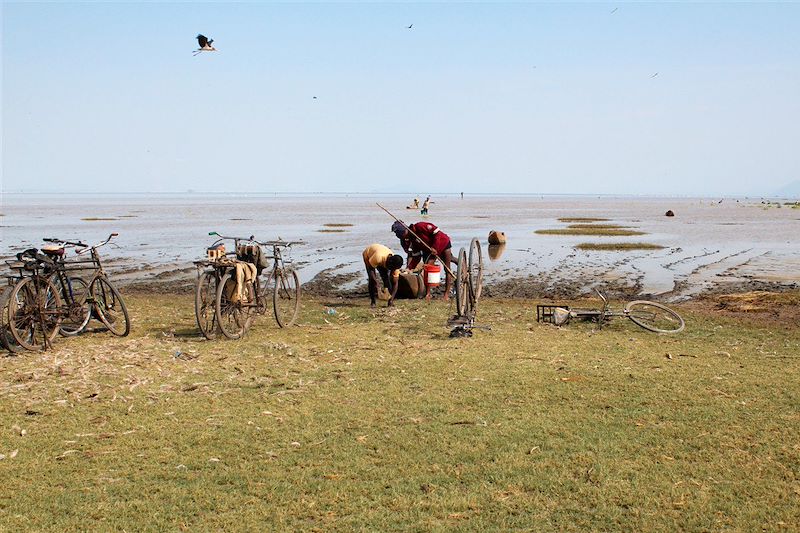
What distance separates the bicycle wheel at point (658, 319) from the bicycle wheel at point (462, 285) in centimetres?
325

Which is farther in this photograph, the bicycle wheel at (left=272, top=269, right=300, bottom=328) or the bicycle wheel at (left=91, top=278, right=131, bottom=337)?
the bicycle wheel at (left=272, top=269, right=300, bottom=328)

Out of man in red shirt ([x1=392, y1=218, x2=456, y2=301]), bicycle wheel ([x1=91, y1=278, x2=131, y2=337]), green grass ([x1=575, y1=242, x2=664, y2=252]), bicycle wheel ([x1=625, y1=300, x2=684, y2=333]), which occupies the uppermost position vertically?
man in red shirt ([x1=392, y1=218, x2=456, y2=301])

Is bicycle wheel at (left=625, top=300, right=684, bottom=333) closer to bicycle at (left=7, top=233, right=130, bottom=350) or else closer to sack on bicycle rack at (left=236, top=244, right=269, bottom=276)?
sack on bicycle rack at (left=236, top=244, right=269, bottom=276)

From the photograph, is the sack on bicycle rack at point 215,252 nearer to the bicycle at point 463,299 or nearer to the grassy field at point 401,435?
the grassy field at point 401,435

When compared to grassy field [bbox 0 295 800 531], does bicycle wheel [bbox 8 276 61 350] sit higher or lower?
higher

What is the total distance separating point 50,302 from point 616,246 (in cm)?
2909

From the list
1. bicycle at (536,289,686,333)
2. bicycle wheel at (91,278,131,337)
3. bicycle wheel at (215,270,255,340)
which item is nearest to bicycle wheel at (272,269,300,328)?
bicycle wheel at (215,270,255,340)

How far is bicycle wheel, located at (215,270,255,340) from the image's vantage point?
443 inches

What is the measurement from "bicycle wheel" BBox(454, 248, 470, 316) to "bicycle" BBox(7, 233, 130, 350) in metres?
5.83

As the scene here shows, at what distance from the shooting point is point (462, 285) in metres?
12.4

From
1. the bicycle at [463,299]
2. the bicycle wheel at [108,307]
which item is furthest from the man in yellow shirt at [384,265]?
the bicycle wheel at [108,307]

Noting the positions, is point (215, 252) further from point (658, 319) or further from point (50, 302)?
point (658, 319)

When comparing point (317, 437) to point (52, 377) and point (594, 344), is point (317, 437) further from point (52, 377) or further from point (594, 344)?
point (594, 344)

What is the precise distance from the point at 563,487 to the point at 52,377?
6.83m
